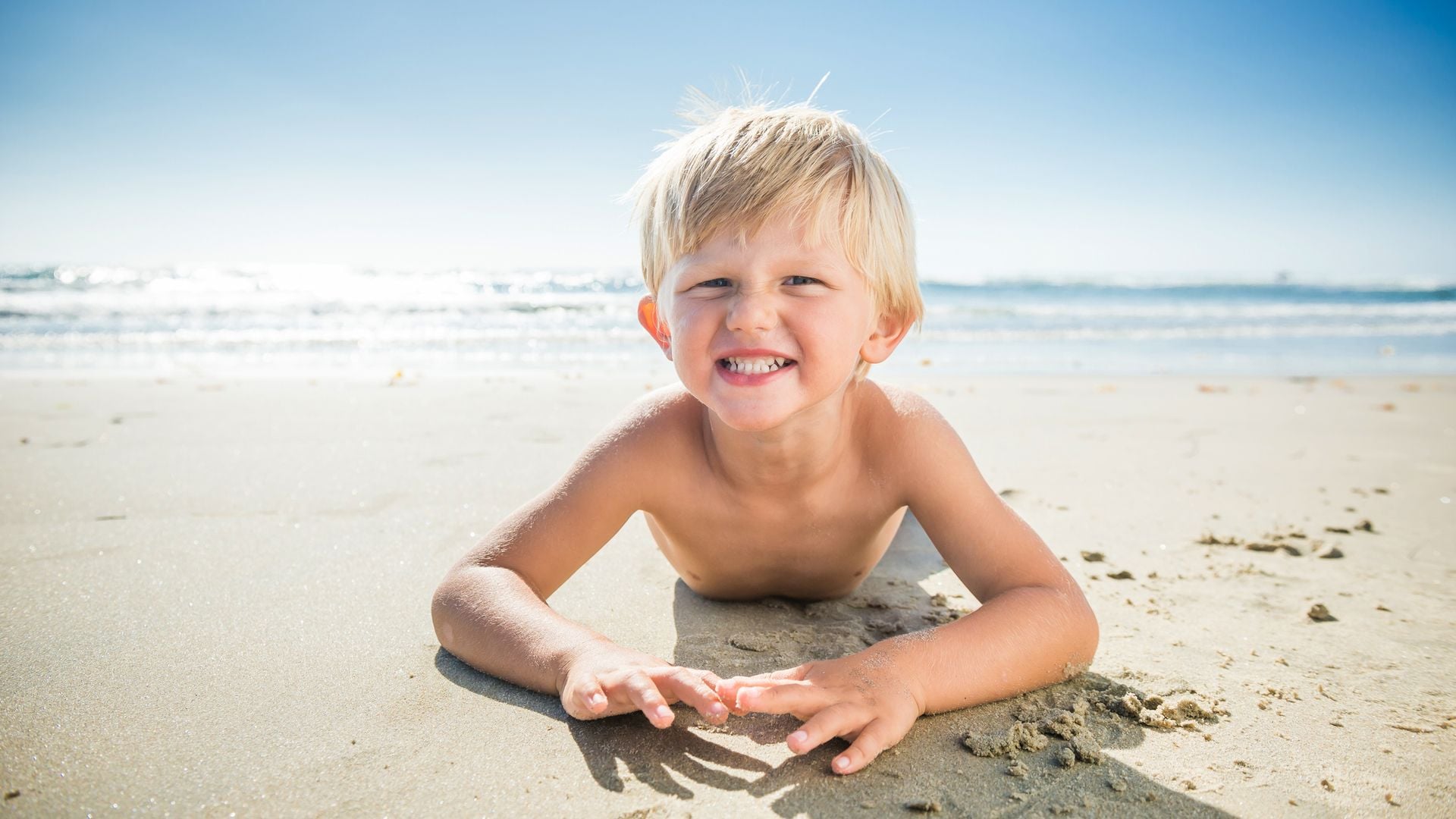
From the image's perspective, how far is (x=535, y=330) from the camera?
14195mm

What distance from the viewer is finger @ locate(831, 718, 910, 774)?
A: 5.30 feet

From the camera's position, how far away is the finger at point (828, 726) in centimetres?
158

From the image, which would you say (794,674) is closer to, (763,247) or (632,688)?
(632,688)

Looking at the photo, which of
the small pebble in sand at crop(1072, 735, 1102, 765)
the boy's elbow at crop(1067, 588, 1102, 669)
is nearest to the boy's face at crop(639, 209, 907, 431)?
the boy's elbow at crop(1067, 588, 1102, 669)

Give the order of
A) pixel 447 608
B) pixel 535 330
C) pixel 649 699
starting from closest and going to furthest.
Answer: pixel 649 699 → pixel 447 608 → pixel 535 330

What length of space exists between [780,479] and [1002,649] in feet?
2.42

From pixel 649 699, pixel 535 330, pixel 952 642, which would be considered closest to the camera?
pixel 649 699

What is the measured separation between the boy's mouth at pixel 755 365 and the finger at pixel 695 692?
0.69 m

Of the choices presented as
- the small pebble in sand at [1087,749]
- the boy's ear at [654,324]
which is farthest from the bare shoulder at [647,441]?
the small pebble in sand at [1087,749]

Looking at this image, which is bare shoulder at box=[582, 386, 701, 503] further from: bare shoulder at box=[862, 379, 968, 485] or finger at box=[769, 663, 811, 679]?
finger at box=[769, 663, 811, 679]

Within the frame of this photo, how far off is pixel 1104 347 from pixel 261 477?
12.1m

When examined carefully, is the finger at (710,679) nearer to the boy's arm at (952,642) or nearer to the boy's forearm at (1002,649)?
the boy's arm at (952,642)

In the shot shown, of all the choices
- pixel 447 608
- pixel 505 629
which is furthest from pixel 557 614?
pixel 447 608

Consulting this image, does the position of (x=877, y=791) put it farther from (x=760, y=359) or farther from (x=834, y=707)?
(x=760, y=359)
